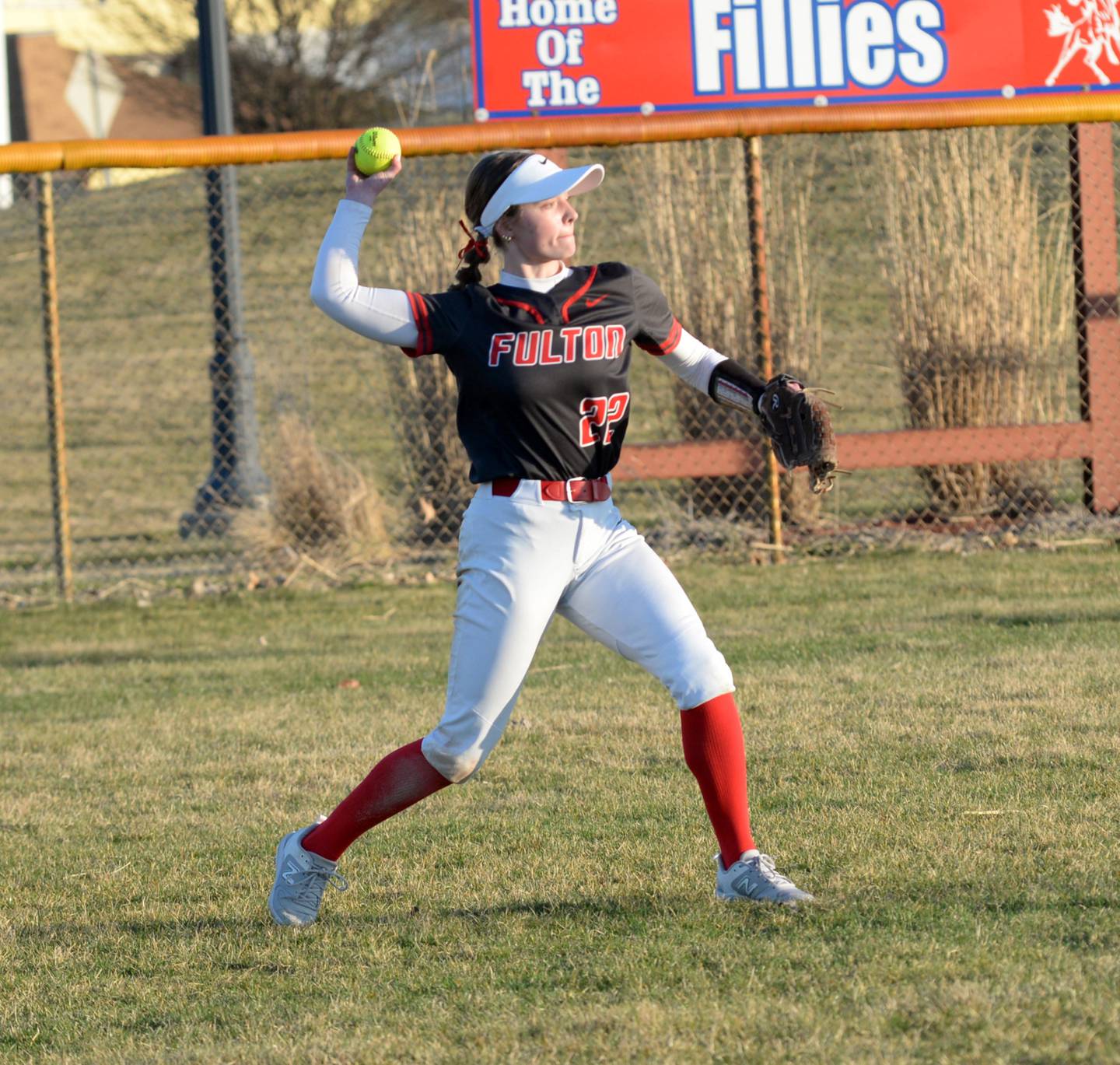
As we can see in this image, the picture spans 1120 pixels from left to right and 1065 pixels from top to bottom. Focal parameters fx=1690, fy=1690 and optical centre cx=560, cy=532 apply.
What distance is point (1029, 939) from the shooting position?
349 centimetres

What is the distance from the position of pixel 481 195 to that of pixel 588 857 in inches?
67.2

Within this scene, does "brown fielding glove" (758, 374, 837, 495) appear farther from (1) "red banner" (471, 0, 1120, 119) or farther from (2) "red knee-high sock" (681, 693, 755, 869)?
(1) "red banner" (471, 0, 1120, 119)

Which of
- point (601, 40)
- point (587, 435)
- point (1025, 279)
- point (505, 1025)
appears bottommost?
point (505, 1025)

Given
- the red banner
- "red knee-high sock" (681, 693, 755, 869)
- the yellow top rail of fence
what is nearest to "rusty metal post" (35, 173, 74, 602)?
the yellow top rail of fence

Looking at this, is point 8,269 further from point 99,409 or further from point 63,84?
point 63,84

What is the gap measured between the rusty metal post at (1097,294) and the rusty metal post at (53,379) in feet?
19.4

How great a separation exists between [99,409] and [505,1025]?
16.7 m

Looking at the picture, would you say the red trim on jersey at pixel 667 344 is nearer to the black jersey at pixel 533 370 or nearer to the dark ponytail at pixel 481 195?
the black jersey at pixel 533 370

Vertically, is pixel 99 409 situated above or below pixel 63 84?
below

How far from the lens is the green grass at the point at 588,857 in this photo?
3.21 metres

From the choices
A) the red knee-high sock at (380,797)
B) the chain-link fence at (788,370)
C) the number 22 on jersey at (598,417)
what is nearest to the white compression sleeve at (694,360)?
the number 22 on jersey at (598,417)

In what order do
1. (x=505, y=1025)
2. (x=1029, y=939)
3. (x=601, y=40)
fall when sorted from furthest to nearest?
1. (x=601, y=40)
2. (x=1029, y=939)
3. (x=505, y=1025)

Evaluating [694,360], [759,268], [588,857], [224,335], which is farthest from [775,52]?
[588,857]

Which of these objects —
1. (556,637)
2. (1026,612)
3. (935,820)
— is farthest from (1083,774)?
(556,637)
